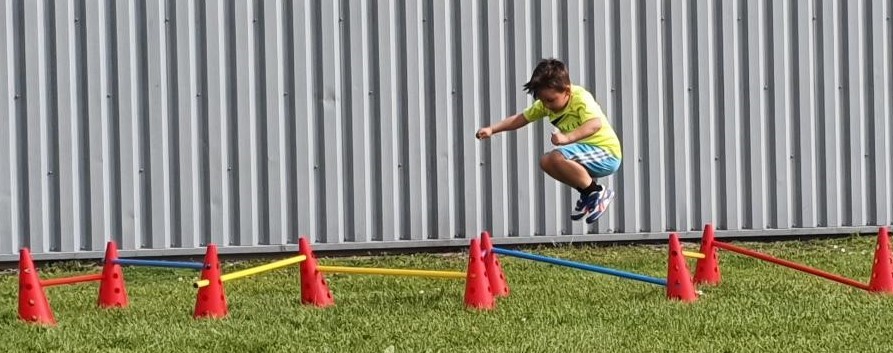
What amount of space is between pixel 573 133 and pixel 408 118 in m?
2.76

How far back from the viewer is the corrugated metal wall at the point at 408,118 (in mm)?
11797

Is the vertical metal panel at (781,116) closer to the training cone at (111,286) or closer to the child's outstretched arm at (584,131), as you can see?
the child's outstretched arm at (584,131)

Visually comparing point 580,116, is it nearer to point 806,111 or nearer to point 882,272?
point 882,272

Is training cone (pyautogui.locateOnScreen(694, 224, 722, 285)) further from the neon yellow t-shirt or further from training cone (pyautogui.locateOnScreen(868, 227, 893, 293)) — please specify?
training cone (pyautogui.locateOnScreen(868, 227, 893, 293))

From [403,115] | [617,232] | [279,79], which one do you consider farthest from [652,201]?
[279,79]

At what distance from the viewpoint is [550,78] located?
31.2 feet

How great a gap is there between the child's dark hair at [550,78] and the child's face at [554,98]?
0.09 ft

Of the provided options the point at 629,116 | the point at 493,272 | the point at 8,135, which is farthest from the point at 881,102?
the point at 8,135

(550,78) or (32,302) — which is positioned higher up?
(550,78)

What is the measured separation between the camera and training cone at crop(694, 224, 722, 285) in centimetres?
984

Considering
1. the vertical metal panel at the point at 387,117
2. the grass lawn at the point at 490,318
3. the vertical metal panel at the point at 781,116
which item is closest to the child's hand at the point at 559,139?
the grass lawn at the point at 490,318

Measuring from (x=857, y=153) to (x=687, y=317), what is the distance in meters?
4.78

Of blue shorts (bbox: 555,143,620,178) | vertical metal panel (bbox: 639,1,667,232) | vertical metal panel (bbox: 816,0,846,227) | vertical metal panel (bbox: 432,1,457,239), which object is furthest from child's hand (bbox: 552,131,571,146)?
vertical metal panel (bbox: 816,0,846,227)

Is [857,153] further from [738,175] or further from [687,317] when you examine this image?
[687,317]
